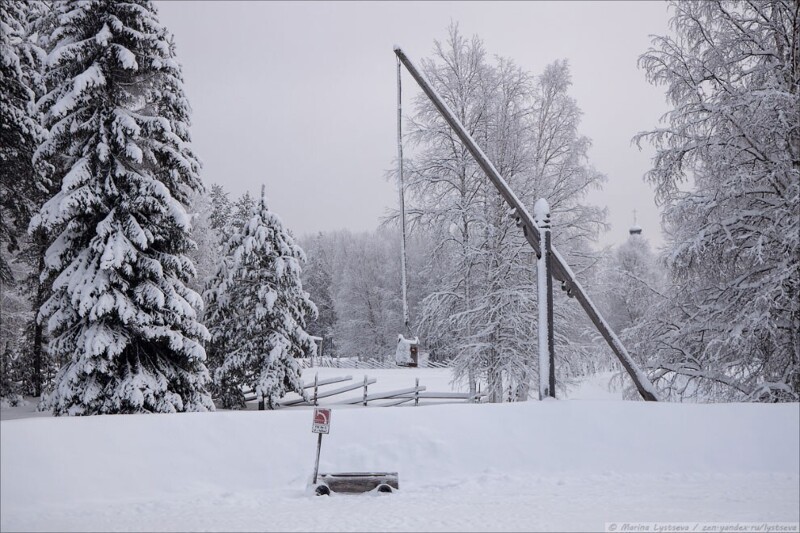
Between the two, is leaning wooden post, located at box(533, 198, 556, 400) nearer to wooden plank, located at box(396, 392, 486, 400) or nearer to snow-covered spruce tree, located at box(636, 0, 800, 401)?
snow-covered spruce tree, located at box(636, 0, 800, 401)

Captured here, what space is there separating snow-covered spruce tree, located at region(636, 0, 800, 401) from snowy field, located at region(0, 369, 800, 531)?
2.37m

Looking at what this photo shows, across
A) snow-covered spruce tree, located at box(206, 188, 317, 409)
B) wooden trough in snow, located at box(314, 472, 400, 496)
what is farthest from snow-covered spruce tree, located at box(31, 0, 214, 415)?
snow-covered spruce tree, located at box(206, 188, 317, 409)

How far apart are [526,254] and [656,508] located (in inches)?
416

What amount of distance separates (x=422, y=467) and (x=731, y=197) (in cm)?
766

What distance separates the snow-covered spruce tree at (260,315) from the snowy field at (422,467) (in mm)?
11810

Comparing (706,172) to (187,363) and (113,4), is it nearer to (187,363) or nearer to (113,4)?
(187,363)

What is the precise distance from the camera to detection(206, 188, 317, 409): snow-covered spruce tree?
65.6ft

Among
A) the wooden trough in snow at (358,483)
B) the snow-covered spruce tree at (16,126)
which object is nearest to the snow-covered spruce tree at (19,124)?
the snow-covered spruce tree at (16,126)

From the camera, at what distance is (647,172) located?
38.1 ft

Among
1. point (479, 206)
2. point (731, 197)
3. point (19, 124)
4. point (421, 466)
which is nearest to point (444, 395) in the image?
point (479, 206)

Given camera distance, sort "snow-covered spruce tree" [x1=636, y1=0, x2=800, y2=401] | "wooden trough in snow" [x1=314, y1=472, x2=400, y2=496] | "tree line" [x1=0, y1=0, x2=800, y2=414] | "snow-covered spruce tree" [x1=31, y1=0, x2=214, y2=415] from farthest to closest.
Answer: "snow-covered spruce tree" [x1=31, y1=0, x2=214, y2=415] → "tree line" [x1=0, y1=0, x2=800, y2=414] → "snow-covered spruce tree" [x1=636, y1=0, x2=800, y2=401] → "wooden trough in snow" [x1=314, y1=472, x2=400, y2=496]

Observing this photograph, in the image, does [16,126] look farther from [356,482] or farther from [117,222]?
[356,482]

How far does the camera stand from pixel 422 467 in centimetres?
797

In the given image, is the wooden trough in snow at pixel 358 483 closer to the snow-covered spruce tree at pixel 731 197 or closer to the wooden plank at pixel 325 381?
the snow-covered spruce tree at pixel 731 197
